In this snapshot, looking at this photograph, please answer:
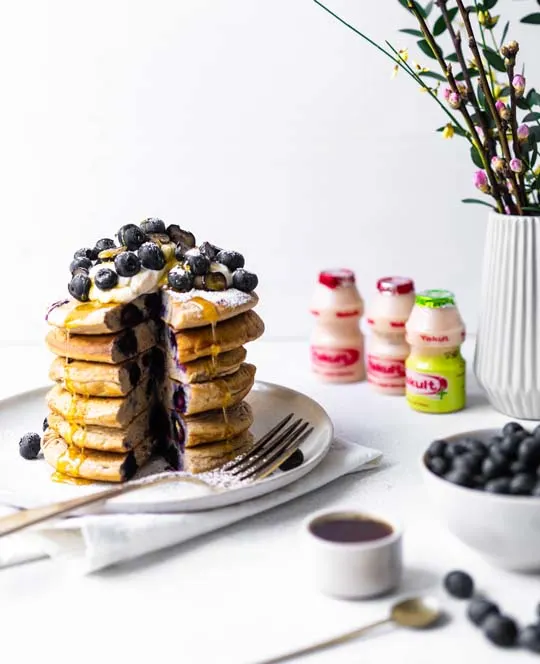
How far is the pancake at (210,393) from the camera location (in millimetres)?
1743

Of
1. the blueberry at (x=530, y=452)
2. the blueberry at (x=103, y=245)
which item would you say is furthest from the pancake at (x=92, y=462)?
the blueberry at (x=530, y=452)

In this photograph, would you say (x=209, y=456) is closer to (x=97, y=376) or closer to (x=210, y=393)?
(x=210, y=393)

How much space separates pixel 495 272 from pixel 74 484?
849 millimetres

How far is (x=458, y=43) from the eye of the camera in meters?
1.81

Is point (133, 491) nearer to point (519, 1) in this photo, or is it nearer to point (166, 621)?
point (166, 621)

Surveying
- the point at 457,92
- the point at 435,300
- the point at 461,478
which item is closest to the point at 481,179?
the point at 457,92

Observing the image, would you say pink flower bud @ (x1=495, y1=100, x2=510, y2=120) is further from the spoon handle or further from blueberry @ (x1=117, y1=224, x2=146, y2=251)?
the spoon handle

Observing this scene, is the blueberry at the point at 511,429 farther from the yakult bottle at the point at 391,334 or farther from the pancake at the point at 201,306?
the yakult bottle at the point at 391,334

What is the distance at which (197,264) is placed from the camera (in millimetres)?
1778

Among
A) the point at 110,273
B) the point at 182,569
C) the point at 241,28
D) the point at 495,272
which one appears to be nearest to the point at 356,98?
the point at 241,28

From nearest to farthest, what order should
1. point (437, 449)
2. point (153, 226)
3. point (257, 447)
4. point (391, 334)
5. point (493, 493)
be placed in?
point (493, 493) < point (437, 449) < point (257, 447) < point (153, 226) < point (391, 334)

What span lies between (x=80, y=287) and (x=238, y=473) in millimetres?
394

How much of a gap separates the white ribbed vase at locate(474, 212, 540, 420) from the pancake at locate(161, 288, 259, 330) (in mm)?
483

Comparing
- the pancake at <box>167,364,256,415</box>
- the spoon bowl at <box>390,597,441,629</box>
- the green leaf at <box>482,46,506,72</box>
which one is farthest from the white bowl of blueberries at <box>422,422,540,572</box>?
the green leaf at <box>482,46,506,72</box>
